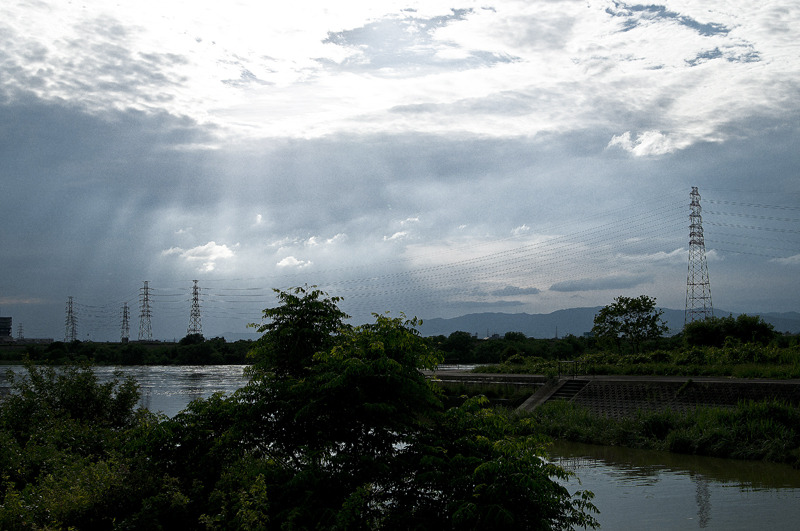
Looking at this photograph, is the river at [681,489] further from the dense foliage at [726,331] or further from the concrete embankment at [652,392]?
the dense foliage at [726,331]

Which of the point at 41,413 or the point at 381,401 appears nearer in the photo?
the point at 381,401

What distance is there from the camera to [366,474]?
8.73 meters

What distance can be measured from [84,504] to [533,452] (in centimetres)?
633

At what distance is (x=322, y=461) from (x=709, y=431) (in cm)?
2012

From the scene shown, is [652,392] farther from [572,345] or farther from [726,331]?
[572,345]

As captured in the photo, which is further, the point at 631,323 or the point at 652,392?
the point at 631,323

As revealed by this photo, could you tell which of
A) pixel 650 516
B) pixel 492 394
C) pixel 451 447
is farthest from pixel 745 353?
pixel 451 447

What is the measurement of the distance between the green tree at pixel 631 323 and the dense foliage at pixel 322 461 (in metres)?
48.6

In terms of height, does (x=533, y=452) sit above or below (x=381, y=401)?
below

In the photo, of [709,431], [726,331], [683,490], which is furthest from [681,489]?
[726,331]

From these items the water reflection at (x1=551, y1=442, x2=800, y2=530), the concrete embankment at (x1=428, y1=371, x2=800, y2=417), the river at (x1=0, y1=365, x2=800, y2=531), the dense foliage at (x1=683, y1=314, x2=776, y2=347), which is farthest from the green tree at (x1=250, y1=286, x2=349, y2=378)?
the dense foliage at (x1=683, y1=314, x2=776, y2=347)

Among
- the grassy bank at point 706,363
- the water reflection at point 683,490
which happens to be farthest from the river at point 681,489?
the grassy bank at point 706,363

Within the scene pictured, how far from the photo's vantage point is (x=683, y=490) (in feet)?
61.3

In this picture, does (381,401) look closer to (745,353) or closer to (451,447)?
(451,447)
